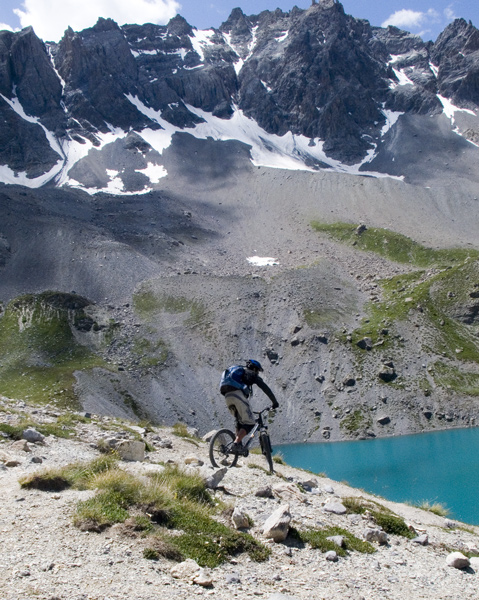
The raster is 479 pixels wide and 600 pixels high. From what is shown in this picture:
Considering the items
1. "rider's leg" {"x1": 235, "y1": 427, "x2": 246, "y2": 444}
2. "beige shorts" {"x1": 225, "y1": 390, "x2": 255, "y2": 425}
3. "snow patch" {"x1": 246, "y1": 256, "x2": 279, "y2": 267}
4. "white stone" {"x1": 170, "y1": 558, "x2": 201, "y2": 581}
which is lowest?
"white stone" {"x1": 170, "y1": 558, "x2": 201, "y2": 581}

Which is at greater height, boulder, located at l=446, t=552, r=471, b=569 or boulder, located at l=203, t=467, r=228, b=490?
boulder, located at l=203, t=467, r=228, b=490

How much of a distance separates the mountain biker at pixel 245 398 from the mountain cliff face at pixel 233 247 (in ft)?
162

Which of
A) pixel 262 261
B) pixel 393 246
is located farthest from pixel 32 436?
pixel 393 246

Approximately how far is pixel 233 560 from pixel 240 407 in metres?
5.24

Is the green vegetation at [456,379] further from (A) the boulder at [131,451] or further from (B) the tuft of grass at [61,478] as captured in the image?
(B) the tuft of grass at [61,478]

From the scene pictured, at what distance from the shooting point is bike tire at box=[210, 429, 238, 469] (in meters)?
13.3

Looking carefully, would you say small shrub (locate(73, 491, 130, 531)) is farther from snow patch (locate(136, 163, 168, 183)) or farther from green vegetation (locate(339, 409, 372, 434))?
snow patch (locate(136, 163, 168, 183))

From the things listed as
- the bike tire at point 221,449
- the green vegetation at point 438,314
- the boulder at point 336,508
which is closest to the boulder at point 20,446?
the bike tire at point 221,449

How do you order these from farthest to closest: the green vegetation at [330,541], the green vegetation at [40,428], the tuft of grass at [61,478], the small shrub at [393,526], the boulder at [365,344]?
the boulder at [365,344] < the green vegetation at [40,428] < the small shrub at [393,526] < the tuft of grass at [61,478] < the green vegetation at [330,541]

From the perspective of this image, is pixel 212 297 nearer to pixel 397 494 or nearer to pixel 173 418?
pixel 173 418

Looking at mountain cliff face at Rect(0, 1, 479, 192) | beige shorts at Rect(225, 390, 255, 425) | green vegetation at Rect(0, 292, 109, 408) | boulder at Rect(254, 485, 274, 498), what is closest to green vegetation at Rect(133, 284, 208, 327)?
green vegetation at Rect(0, 292, 109, 408)

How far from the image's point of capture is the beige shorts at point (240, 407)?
488 inches

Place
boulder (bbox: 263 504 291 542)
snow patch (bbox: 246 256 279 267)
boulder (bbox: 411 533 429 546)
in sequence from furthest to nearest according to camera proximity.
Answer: snow patch (bbox: 246 256 279 267), boulder (bbox: 411 533 429 546), boulder (bbox: 263 504 291 542)

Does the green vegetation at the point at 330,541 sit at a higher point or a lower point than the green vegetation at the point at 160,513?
lower
